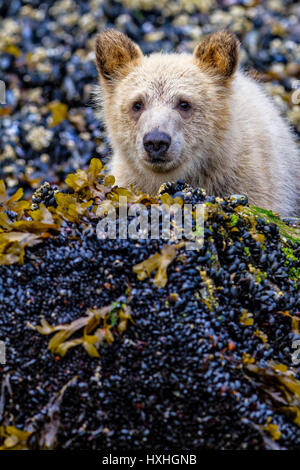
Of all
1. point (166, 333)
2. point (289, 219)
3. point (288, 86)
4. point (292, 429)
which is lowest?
point (292, 429)

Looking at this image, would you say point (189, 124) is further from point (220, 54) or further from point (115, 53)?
point (115, 53)

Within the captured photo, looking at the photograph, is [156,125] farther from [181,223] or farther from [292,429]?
[292,429]

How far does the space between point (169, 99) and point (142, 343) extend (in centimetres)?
303

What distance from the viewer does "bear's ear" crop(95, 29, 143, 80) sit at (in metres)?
6.33

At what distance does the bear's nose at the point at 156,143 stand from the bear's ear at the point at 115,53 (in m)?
1.36

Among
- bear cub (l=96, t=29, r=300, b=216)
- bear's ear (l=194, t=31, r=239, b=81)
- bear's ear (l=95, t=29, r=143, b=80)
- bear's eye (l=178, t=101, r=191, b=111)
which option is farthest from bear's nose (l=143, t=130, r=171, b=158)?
bear's ear (l=95, t=29, r=143, b=80)

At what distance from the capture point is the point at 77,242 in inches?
158

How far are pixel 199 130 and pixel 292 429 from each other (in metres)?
3.30

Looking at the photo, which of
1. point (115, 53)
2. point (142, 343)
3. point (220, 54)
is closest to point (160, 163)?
point (220, 54)

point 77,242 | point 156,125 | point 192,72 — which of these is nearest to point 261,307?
point 77,242

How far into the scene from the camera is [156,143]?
5.37 meters

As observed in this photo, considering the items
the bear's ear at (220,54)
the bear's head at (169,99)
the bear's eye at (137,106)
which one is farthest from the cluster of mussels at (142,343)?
the bear's ear at (220,54)

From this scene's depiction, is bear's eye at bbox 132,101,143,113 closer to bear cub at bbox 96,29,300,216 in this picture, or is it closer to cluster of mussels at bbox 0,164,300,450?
bear cub at bbox 96,29,300,216

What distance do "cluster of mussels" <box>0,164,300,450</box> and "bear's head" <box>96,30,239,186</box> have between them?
167 centimetres
